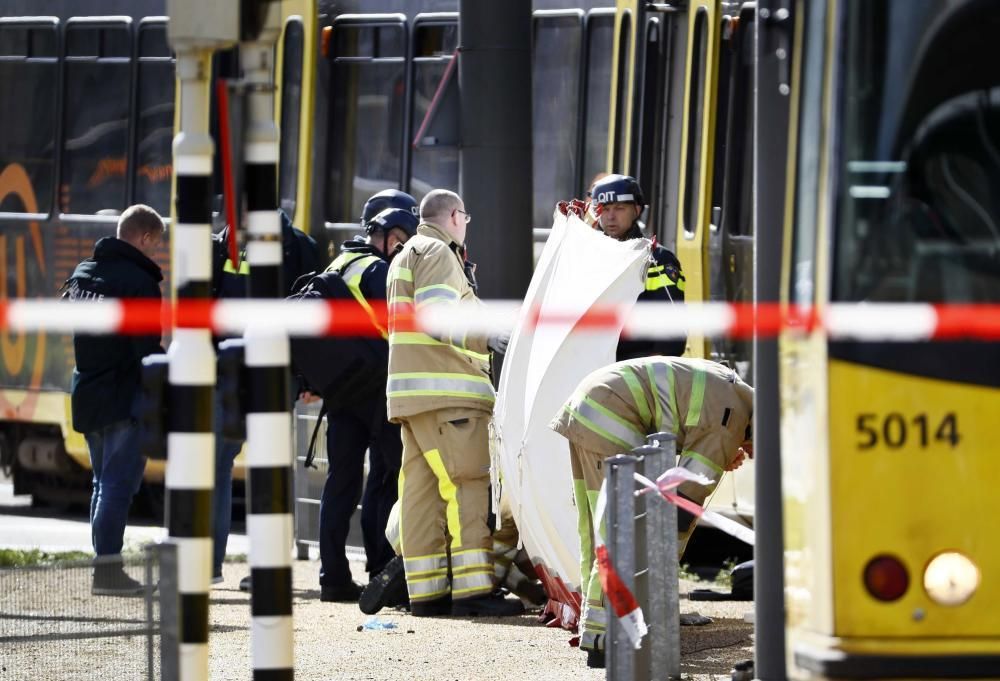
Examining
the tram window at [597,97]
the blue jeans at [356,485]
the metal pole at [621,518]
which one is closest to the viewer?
the metal pole at [621,518]

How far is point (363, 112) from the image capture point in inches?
524

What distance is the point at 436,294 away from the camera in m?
9.02

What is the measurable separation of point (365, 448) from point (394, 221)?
3.73ft

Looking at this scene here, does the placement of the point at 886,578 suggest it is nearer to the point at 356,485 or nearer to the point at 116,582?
the point at 116,582

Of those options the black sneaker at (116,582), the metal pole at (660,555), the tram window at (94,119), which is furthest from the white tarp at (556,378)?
the tram window at (94,119)

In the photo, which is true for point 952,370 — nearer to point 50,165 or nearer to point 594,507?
point 594,507

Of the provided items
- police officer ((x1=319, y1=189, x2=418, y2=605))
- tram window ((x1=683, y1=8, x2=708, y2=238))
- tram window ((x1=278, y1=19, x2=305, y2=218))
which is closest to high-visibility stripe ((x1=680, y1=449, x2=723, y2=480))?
police officer ((x1=319, y1=189, x2=418, y2=605))

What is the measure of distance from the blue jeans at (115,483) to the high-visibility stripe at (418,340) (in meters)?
1.45

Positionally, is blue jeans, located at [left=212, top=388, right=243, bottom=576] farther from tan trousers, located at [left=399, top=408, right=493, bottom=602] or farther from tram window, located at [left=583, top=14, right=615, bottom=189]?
tram window, located at [left=583, top=14, right=615, bottom=189]

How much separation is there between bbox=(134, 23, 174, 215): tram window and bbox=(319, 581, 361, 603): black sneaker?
4676mm

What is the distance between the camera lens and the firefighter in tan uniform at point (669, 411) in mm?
7543

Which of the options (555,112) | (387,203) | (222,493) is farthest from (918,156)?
(555,112)

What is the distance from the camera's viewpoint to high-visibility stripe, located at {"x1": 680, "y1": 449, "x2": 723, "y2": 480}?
753 cm

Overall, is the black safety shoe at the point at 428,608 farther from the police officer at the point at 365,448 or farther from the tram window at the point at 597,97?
the tram window at the point at 597,97
